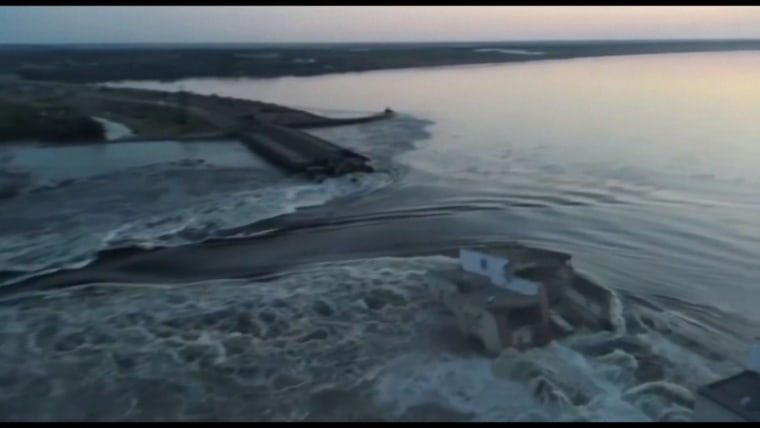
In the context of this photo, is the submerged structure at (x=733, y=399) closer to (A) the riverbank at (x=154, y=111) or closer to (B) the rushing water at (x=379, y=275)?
(B) the rushing water at (x=379, y=275)

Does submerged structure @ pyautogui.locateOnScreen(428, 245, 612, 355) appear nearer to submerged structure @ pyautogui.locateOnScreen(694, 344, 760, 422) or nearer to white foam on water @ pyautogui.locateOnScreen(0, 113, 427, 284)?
submerged structure @ pyautogui.locateOnScreen(694, 344, 760, 422)

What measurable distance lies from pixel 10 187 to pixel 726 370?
1076cm

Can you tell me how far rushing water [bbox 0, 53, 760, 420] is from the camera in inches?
189

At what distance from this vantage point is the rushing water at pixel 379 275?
4.80 metres

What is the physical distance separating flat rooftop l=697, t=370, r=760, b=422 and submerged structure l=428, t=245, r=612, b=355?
168 centimetres

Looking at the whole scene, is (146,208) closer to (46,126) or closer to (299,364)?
(299,364)

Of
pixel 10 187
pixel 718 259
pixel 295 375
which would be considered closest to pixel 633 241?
pixel 718 259

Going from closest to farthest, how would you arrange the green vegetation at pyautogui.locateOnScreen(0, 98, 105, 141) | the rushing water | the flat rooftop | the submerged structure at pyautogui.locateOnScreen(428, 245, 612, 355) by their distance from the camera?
the flat rooftop → the rushing water → the submerged structure at pyautogui.locateOnScreen(428, 245, 612, 355) → the green vegetation at pyautogui.locateOnScreen(0, 98, 105, 141)

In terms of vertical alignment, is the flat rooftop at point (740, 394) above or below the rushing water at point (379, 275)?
above

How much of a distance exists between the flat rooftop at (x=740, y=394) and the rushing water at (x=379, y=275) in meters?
0.72

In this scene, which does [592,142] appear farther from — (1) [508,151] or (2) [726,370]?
(2) [726,370]

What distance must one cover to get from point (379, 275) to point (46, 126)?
12.8m

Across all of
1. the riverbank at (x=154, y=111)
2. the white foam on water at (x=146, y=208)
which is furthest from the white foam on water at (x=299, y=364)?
the riverbank at (x=154, y=111)

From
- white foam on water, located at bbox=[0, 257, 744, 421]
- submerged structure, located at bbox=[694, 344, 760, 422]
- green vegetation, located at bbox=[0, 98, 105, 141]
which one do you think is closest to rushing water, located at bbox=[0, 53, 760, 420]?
white foam on water, located at bbox=[0, 257, 744, 421]
